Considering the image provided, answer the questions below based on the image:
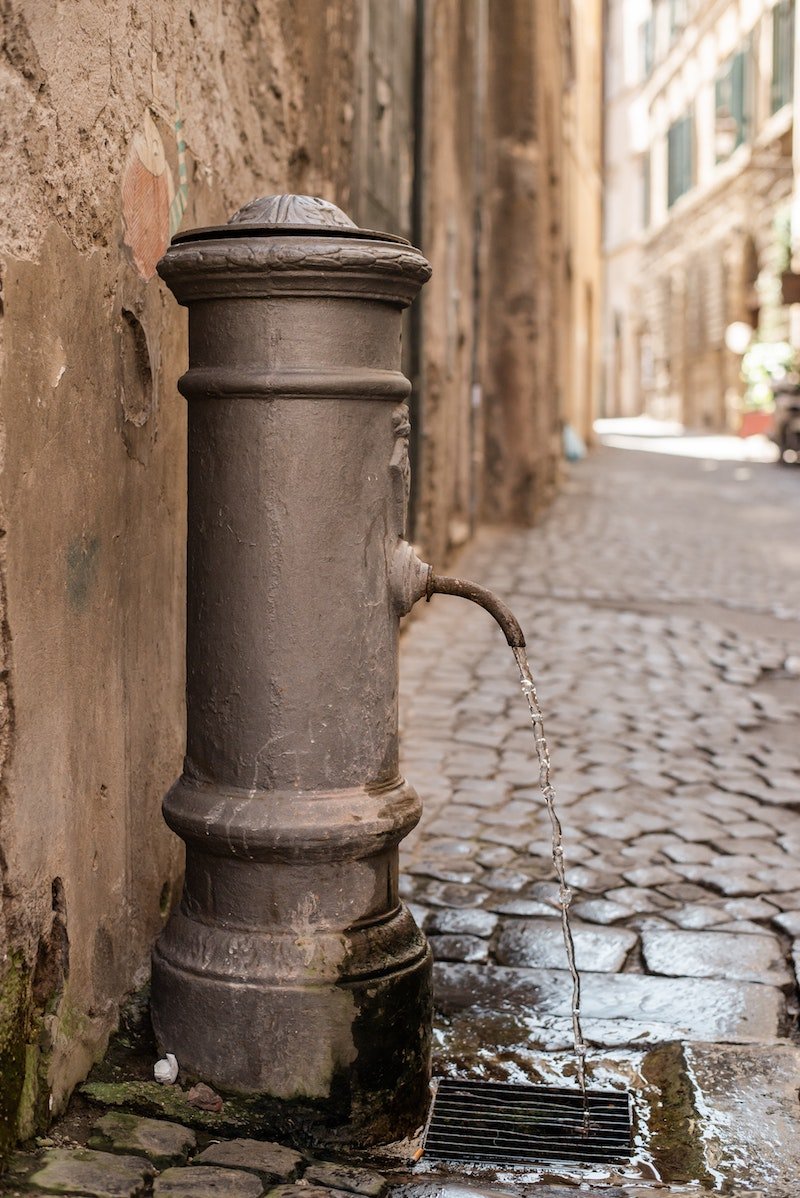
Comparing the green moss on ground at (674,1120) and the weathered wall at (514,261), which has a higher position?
the weathered wall at (514,261)

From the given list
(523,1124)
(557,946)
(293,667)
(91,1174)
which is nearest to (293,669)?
(293,667)

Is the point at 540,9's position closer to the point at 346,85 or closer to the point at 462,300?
the point at 462,300

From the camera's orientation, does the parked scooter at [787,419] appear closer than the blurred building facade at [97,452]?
No

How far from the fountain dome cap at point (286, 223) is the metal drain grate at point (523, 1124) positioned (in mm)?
1475

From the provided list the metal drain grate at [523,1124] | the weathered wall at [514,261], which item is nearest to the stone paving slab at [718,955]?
the metal drain grate at [523,1124]

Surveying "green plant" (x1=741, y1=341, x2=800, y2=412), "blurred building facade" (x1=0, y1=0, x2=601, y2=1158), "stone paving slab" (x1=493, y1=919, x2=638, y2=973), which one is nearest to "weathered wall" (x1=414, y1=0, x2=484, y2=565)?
"blurred building facade" (x1=0, y1=0, x2=601, y2=1158)

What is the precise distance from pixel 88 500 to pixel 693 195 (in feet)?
106

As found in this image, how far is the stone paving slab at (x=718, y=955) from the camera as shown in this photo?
317cm

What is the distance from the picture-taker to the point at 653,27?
3925 cm

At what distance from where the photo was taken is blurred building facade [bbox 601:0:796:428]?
81.7 ft

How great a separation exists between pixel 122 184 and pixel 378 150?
4553mm

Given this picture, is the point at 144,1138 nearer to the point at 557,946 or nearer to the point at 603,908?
the point at 557,946

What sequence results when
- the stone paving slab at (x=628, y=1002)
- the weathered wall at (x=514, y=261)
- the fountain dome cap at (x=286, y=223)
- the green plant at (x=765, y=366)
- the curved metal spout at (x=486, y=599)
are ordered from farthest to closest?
1. the green plant at (x=765, y=366)
2. the weathered wall at (x=514, y=261)
3. the stone paving slab at (x=628, y=1002)
4. the curved metal spout at (x=486, y=599)
5. the fountain dome cap at (x=286, y=223)

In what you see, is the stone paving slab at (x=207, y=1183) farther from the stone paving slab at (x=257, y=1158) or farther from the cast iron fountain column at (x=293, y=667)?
the cast iron fountain column at (x=293, y=667)
